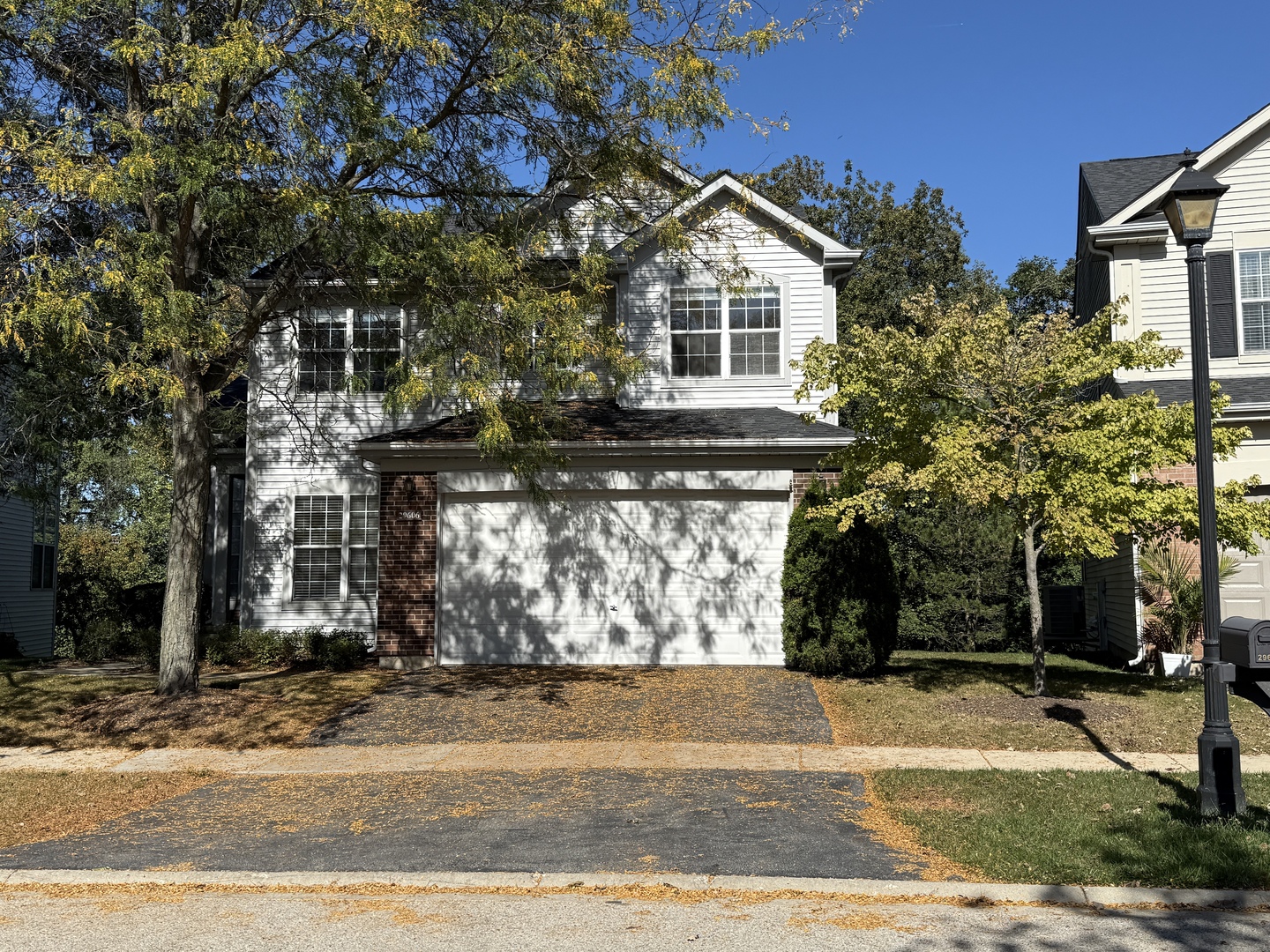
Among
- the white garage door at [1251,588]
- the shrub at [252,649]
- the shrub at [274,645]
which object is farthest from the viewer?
the shrub at [252,649]

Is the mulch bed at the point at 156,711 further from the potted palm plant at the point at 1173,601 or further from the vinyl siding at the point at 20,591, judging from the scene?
the potted palm plant at the point at 1173,601

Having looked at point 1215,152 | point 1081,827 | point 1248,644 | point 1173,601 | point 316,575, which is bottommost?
point 1081,827

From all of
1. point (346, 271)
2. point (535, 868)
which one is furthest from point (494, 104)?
point (535, 868)

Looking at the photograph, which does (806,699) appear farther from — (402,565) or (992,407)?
(402,565)

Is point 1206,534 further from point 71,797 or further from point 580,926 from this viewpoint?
point 71,797

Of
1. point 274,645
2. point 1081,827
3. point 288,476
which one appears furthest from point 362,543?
point 1081,827

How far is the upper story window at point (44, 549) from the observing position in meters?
24.2

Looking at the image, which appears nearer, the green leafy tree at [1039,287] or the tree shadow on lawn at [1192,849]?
the tree shadow on lawn at [1192,849]

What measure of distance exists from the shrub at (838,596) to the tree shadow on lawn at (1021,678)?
697 millimetres

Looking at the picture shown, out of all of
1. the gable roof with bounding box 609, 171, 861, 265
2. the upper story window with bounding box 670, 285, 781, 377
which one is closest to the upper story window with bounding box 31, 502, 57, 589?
the upper story window with bounding box 670, 285, 781, 377

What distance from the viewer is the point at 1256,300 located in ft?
53.2

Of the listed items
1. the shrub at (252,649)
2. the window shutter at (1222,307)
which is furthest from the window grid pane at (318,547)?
the window shutter at (1222,307)

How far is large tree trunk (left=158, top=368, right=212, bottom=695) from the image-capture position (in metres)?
13.0

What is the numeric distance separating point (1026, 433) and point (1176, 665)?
5266 mm
